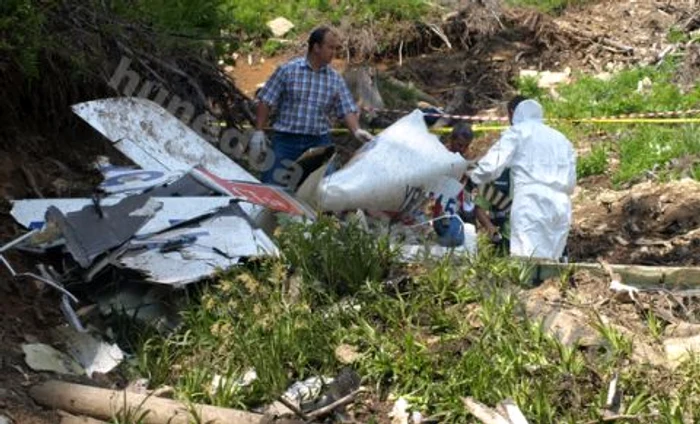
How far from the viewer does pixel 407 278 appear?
5.27 m

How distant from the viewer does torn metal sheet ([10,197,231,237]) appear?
5676 mm

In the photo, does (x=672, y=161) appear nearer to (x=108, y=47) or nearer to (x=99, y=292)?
(x=108, y=47)

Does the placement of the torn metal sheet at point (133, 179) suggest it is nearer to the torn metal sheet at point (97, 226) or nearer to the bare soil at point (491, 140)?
the bare soil at point (491, 140)

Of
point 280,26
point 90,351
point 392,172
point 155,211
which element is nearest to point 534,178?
point 392,172

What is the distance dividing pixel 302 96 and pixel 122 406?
10.6 feet

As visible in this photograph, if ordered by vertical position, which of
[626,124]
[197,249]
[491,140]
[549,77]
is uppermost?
[197,249]

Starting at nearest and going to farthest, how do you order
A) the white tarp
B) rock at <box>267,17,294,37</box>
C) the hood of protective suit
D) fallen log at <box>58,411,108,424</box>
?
fallen log at <box>58,411,108,424</box> < the white tarp < the hood of protective suit < rock at <box>267,17,294,37</box>

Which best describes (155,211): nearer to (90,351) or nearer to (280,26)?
(90,351)

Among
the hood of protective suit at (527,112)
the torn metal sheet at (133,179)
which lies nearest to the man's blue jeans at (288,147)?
the torn metal sheet at (133,179)

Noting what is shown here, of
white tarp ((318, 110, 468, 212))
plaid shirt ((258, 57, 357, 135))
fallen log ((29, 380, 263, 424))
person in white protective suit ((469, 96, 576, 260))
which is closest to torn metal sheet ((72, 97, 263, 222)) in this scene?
plaid shirt ((258, 57, 357, 135))

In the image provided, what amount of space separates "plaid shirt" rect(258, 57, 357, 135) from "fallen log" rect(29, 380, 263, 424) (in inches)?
119

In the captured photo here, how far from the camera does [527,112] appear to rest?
640 centimetres

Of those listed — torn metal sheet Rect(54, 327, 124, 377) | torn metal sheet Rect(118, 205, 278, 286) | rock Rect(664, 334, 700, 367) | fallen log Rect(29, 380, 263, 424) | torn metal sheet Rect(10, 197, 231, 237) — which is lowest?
torn metal sheet Rect(54, 327, 124, 377)

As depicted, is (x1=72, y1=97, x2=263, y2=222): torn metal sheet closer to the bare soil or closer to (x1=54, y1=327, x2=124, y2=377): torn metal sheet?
the bare soil
